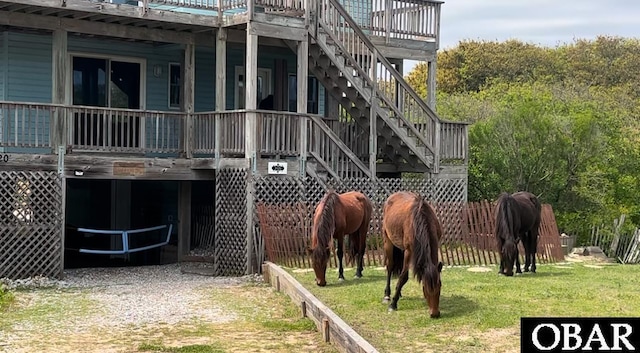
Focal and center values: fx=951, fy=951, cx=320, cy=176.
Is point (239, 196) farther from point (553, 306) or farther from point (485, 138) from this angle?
point (485, 138)

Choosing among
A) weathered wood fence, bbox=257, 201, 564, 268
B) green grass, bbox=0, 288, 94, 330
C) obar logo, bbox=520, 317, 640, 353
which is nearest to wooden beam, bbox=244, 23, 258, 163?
weathered wood fence, bbox=257, 201, 564, 268

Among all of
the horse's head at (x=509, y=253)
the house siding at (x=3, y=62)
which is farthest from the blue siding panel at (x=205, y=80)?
the horse's head at (x=509, y=253)

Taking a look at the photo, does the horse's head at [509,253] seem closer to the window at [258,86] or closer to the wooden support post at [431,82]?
the wooden support post at [431,82]

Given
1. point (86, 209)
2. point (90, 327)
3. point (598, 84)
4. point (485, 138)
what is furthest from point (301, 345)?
point (598, 84)

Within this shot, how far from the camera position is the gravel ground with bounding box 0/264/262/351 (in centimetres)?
1412

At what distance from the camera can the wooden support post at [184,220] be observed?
24062mm

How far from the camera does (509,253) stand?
17.2 meters

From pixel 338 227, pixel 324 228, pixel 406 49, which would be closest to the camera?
pixel 324 228

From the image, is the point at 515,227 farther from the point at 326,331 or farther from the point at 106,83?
the point at 106,83

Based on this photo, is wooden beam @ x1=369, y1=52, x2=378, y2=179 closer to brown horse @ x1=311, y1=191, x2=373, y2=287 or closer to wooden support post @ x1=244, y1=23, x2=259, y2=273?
wooden support post @ x1=244, y1=23, x2=259, y2=273

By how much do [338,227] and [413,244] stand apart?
4.50m

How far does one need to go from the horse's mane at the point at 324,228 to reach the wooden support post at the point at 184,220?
760 centimetres

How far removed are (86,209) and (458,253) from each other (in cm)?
1042

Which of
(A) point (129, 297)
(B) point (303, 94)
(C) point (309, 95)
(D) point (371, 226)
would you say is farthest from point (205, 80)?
(A) point (129, 297)
